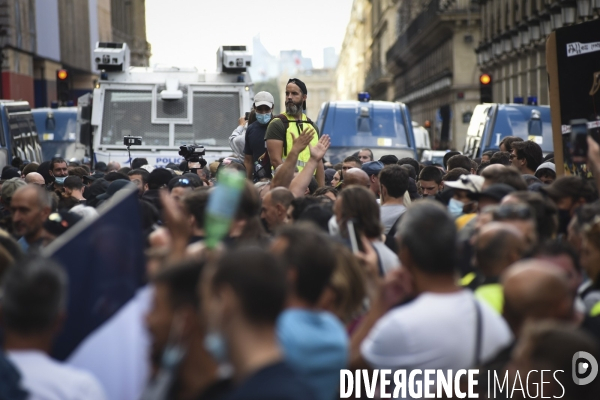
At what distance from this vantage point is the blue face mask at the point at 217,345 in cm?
344

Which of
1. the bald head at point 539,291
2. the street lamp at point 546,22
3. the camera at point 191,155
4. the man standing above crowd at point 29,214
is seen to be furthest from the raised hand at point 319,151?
the street lamp at point 546,22

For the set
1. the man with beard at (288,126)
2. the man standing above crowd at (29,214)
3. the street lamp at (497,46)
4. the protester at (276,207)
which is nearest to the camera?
the man standing above crowd at (29,214)

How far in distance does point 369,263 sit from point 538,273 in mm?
1379

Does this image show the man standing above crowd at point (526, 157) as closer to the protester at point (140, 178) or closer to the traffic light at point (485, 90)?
the protester at point (140, 178)

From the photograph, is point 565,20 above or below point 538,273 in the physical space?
above

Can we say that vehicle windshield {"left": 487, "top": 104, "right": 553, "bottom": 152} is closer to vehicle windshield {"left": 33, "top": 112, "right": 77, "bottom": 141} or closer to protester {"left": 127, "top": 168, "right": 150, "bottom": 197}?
protester {"left": 127, "top": 168, "right": 150, "bottom": 197}

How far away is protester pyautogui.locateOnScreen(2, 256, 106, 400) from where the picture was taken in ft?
12.2

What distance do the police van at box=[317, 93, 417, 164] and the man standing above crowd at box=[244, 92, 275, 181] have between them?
788 cm

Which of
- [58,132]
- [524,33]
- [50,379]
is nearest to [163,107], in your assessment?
[58,132]

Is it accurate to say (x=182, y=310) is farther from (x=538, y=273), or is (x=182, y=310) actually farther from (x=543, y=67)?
(x=543, y=67)

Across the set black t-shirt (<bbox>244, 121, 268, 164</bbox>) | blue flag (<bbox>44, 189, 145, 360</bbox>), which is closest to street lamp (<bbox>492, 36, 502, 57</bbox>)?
black t-shirt (<bbox>244, 121, 268, 164</bbox>)

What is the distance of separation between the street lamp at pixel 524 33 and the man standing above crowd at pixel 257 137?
26.5 metres

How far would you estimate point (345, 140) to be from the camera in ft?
63.5

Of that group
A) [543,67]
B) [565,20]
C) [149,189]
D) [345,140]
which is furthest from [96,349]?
[543,67]
